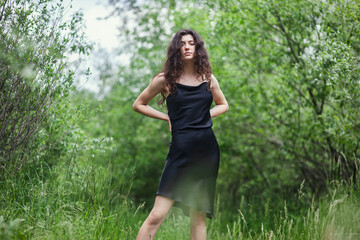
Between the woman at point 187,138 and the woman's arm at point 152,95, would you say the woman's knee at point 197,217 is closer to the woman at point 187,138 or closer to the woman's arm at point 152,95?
the woman at point 187,138

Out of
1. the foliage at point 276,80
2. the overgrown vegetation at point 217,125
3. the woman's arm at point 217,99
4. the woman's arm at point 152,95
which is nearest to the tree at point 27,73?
the overgrown vegetation at point 217,125

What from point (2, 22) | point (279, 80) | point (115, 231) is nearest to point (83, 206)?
point (115, 231)

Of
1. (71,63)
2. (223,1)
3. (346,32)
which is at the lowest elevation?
(71,63)

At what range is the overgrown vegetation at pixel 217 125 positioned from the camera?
317 cm

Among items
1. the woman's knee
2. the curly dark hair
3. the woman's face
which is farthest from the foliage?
the woman's face

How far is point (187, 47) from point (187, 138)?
784 mm

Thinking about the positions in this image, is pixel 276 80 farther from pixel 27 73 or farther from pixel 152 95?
pixel 27 73

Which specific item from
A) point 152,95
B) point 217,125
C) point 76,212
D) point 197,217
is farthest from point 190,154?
point 217,125

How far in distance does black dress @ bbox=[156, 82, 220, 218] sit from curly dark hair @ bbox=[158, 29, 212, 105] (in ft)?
0.29

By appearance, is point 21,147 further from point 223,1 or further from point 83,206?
point 223,1

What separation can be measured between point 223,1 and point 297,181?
3258 millimetres

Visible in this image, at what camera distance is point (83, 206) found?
3504 mm

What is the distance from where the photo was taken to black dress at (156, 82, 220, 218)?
283 centimetres

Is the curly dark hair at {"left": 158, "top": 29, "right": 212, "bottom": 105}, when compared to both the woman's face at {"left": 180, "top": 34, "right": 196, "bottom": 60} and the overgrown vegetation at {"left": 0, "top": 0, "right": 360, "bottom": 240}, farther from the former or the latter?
the overgrown vegetation at {"left": 0, "top": 0, "right": 360, "bottom": 240}
